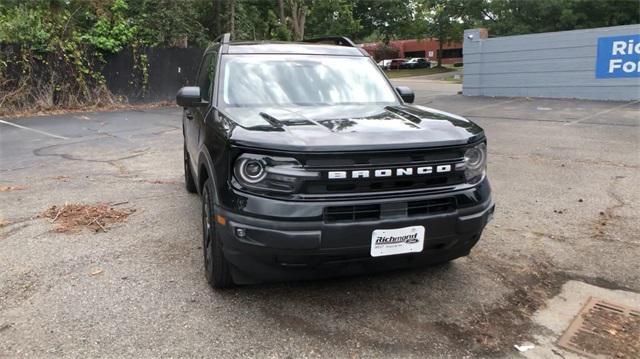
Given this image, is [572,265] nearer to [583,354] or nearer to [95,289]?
[583,354]

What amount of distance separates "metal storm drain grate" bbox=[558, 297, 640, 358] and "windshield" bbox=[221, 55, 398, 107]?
2.22 meters

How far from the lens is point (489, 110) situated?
14.9 metres

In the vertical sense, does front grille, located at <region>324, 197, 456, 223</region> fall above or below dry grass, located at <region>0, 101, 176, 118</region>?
above

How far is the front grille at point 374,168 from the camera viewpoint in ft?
9.99

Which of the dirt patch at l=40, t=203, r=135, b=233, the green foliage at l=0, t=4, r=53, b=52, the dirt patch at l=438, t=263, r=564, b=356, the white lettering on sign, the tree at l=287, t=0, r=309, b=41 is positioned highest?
the tree at l=287, t=0, r=309, b=41

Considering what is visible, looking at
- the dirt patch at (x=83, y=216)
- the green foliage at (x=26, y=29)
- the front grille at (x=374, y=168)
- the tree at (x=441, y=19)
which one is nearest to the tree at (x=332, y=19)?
the tree at (x=441, y=19)

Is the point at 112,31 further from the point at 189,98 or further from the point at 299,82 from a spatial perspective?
the point at 299,82

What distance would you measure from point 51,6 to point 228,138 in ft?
59.0

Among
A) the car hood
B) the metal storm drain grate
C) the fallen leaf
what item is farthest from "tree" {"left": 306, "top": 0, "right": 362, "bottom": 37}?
the metal storm drain grate

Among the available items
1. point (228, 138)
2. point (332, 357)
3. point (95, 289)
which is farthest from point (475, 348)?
point (95, 289)

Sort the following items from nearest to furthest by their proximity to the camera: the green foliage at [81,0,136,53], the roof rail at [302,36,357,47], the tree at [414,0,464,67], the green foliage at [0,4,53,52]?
the roof rail at [302,36,357,47]
the green foliage at [0,4,53,52]
the green foliage at [81,0,136,53]
the tree at [414,0,464,67]

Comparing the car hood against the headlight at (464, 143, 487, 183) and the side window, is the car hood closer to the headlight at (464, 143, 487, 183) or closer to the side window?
the headlight at (464, 143, 487, 183)

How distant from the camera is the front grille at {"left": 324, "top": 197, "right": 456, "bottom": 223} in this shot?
302 cm

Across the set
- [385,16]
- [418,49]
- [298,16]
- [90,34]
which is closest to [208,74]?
[90,34]
